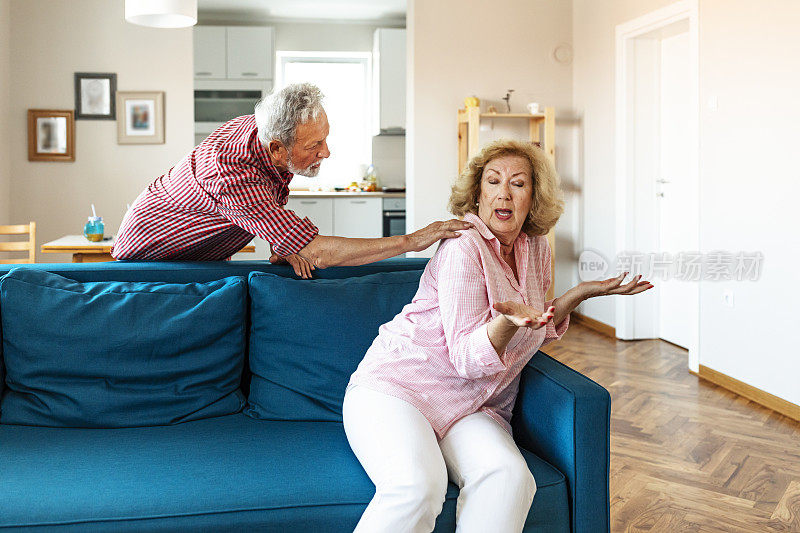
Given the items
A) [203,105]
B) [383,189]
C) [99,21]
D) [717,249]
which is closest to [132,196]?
[99,21]

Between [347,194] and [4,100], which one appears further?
[347,194]

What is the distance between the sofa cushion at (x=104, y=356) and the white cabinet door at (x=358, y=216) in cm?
583

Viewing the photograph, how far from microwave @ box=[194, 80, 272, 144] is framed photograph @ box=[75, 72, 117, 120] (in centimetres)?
175

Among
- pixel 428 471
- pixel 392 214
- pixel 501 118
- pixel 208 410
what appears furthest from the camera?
pixel 392 214

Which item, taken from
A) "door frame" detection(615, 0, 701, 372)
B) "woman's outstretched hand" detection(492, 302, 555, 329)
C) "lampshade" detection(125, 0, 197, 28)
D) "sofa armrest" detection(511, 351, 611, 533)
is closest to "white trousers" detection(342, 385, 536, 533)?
"sofa armrest" detection(511, 351, 611, 533)

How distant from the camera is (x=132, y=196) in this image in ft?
21.4

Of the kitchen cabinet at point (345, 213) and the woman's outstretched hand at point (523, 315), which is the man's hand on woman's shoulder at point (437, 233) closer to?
the woman's outstretched hand at point (523, 315)

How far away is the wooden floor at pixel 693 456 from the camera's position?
256 cm

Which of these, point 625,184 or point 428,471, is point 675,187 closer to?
point 625,184

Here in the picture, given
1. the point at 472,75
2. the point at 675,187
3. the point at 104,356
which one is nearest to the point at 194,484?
the point at 104,356

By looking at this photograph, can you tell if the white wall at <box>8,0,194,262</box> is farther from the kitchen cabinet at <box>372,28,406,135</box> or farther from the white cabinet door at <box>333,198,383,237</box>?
the kitchen cabinet at <box>372,28,406,135</box>

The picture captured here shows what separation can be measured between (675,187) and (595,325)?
1306mm

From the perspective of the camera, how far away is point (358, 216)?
314 inches

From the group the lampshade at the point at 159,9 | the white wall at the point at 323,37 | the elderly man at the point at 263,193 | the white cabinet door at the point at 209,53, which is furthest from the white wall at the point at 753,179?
the white cabinet door at the point at 209,53
